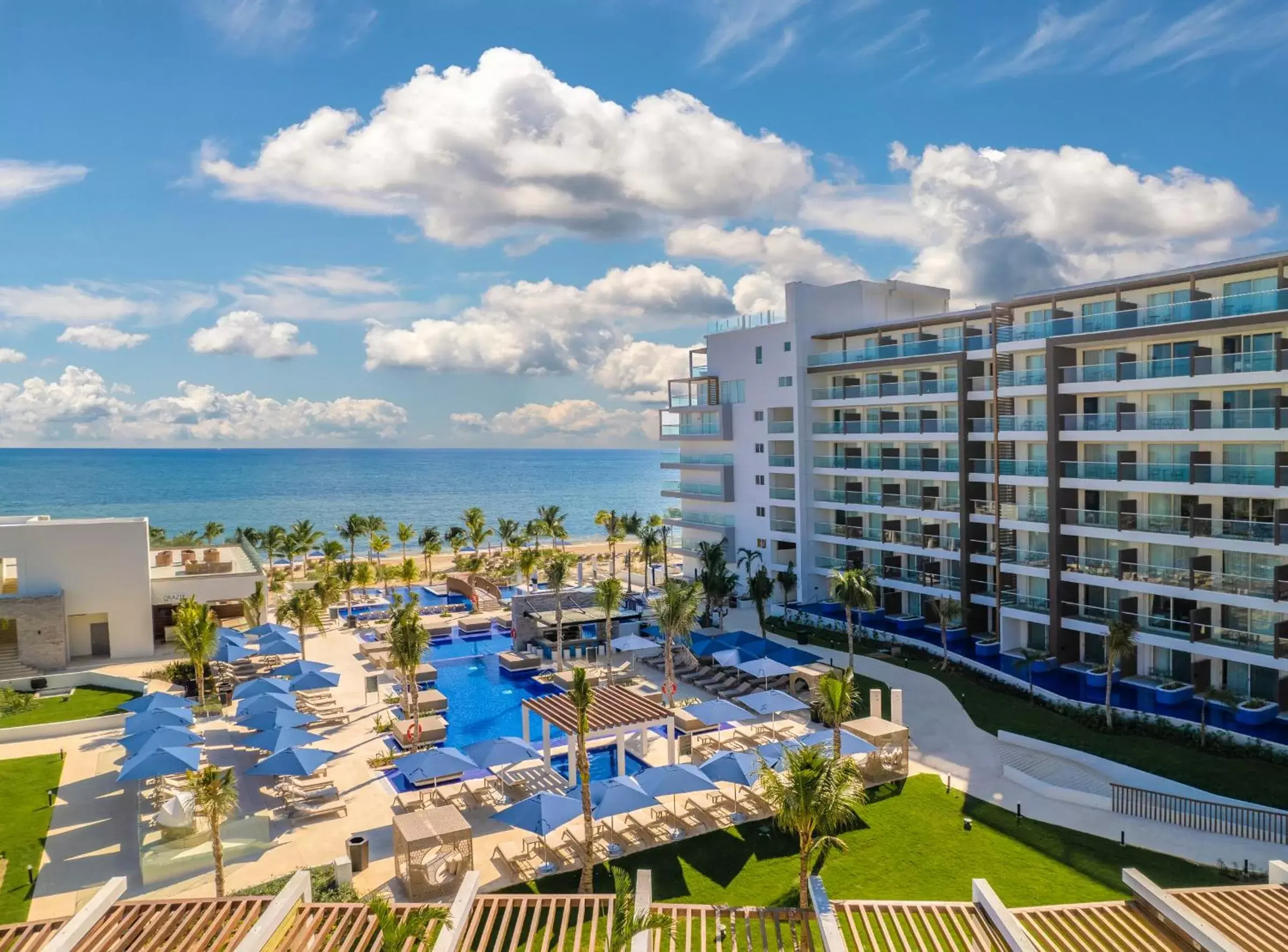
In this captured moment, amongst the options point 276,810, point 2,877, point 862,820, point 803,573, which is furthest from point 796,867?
point 803,573

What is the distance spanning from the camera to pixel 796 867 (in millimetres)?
21625

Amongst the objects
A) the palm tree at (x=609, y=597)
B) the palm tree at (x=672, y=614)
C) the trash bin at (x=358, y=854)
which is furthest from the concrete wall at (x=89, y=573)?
the trash bin at (x=358, y=854)

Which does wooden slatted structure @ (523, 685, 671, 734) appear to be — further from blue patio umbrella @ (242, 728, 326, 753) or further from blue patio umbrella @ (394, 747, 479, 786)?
blue patio umbrella @ (242, 728, 326, 753)

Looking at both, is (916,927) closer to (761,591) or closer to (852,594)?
(852,594)

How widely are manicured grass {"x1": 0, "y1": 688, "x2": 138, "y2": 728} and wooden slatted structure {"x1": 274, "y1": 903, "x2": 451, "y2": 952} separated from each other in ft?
81.4

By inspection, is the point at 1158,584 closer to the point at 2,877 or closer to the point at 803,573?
the point at 803,573

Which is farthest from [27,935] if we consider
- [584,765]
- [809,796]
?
[809,796]

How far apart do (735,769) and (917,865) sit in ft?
17.3

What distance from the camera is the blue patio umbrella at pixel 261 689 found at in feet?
105

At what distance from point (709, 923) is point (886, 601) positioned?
3215 centimetres

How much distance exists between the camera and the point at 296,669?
3519 cm

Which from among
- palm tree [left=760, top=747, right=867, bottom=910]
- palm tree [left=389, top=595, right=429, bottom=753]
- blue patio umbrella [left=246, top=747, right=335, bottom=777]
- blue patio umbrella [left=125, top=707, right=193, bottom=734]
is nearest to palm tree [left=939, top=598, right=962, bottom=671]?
palm tree [left=760, top=747, right=867, bottom=910]

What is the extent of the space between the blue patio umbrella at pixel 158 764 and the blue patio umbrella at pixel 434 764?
19.3ft

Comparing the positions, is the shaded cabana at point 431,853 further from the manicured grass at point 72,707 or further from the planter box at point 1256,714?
the planter box at point 1256,714
